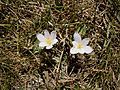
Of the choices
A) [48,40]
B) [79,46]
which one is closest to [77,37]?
[79,46]

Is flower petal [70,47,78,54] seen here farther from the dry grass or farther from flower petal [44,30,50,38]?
flower petal [44,30,50,38]

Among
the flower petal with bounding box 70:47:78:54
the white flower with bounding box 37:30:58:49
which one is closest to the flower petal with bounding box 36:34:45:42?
the white flower with bounding box 37:30:58:49

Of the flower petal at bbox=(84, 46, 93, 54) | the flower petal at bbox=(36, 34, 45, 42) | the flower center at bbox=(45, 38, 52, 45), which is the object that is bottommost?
the flower petal at bbox=(84, 46, 93, 54)

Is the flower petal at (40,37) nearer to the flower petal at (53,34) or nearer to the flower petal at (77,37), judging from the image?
the flower petal at (53,34)

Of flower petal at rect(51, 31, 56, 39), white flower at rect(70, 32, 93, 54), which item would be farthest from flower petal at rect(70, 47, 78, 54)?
flower petal at rect(51, 31, 56, 39)

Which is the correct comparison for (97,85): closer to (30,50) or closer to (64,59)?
(64,59)

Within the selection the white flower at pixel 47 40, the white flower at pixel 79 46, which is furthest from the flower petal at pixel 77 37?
the white flower at pixel 47 40

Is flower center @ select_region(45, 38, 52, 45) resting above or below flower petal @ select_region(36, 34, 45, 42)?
below
